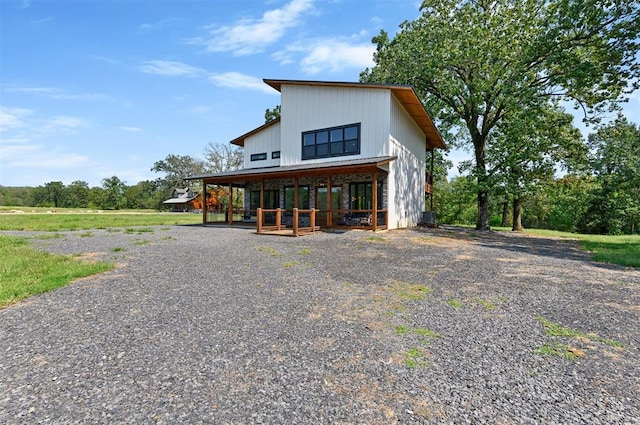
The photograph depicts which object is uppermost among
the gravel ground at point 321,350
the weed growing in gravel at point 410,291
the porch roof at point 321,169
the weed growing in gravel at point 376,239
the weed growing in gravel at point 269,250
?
the porch roof at point 321,169

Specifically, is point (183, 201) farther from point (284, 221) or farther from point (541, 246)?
point (541, 246)

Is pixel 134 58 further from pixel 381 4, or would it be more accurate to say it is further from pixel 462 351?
pixel 462 351

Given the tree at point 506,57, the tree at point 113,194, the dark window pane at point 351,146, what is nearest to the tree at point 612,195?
the tree at point 506,57

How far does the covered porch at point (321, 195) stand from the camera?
552 inches

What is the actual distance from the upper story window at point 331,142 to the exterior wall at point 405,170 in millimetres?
1918

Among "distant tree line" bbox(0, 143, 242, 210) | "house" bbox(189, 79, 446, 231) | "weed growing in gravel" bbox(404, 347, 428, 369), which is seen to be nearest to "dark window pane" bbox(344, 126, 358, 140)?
"house" bbox(189, 79, 446, 231)

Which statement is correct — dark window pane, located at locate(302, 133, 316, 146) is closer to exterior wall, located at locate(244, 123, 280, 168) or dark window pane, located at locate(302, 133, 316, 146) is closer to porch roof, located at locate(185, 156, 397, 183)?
porch roof, located at locate(185, 156, 397, 183)

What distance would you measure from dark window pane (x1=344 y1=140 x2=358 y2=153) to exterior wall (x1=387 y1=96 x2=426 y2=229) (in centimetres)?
175

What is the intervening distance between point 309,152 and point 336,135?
185 centimetres

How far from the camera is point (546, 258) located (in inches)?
348

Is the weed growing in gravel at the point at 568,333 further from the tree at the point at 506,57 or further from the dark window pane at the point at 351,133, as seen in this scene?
the tree at the point at 506,57

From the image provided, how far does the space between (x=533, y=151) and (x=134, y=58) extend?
20.7 m

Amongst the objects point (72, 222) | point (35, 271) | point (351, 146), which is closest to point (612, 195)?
point (351, 146)

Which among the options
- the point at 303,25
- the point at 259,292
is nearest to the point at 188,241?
the point at 259,292
